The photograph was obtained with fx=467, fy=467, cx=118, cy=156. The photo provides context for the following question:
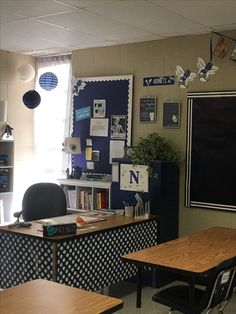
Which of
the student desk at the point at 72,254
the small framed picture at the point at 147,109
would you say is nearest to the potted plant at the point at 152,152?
the small framed picture at the point at 147,109

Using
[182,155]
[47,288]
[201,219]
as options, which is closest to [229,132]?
[182,155]

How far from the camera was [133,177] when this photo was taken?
5043 mm


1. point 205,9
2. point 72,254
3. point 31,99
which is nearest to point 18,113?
point 31,99

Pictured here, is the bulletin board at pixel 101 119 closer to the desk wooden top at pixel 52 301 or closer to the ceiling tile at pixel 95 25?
the ceiling tile at pixel 95 25

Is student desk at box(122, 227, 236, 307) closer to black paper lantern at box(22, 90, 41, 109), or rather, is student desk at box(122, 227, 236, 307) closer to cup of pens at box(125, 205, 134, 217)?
cup of pens at box(125, 205, 134, 217)

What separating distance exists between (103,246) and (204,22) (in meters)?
2.38

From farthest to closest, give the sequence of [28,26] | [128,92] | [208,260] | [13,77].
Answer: [13,77]
[128,92]
[28,26]
[208,260]

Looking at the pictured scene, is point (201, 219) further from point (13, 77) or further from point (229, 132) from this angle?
point (13, 77)

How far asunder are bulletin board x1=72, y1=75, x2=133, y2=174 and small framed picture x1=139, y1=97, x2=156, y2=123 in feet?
0.53

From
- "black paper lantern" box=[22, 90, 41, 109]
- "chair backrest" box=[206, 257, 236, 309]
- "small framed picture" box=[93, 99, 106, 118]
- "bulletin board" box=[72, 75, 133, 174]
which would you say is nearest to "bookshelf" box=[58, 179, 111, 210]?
"bulletin board" box=[72, 75, 133, 174]

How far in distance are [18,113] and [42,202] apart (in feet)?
6.61

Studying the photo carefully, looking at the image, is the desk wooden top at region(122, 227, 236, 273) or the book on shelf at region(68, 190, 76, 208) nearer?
the desk wooden top at region(122, 227, 236, 273)

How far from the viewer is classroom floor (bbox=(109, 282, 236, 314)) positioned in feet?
14.0

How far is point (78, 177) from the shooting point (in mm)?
5965
